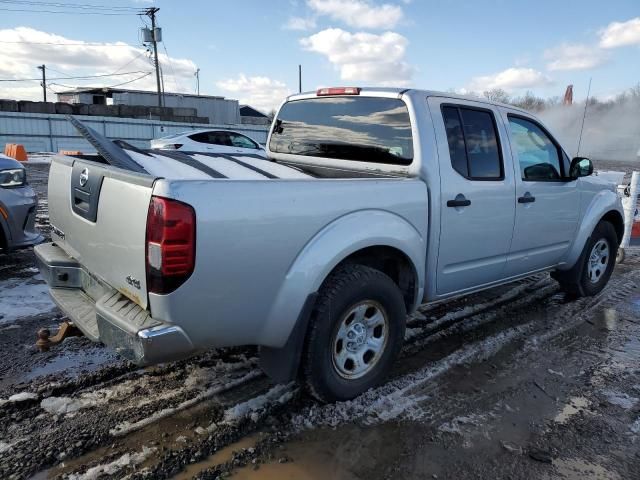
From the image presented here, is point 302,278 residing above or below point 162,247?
below

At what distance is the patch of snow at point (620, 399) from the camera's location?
3188 millimetres

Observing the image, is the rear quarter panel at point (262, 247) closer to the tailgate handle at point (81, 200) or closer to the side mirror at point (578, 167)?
the tailgate handle at point (81, 200)

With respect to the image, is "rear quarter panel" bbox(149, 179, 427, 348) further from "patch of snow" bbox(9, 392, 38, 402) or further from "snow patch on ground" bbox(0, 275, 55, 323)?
"snow patch on ground" bbox(0, 275, 55, 323)

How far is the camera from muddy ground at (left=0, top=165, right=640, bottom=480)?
8.17ft

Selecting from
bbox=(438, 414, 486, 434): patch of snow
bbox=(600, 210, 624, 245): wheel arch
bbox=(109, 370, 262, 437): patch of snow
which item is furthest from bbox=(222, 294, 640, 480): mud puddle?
bbox=(600, 210, 624, 245): wheel arch

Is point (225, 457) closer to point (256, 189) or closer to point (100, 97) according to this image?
point (256, 189)

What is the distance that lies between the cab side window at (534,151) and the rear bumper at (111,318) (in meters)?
3.17

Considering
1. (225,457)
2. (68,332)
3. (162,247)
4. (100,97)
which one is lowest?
(225,457)

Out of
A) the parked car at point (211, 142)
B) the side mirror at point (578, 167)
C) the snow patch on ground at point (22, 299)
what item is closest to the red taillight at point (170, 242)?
the snow patch on ground at point (22, 299)

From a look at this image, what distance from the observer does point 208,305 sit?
238 cm

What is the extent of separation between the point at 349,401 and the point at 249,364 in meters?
0.81

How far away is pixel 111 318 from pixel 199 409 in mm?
835

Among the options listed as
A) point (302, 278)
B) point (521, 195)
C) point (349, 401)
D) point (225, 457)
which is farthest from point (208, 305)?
point (521, 195)

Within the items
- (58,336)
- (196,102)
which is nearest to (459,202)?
(58,336)
